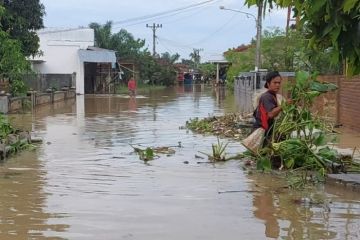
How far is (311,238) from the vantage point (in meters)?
5.68

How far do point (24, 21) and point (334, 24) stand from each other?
2643cm

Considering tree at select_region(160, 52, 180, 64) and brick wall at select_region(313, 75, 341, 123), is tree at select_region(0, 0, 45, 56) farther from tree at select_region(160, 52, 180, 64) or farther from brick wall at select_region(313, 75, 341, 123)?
tree at select_region(160, 52, 180, 64)

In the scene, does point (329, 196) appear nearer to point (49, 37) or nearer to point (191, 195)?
point (191, 195)

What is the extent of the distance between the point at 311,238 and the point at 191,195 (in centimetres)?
243

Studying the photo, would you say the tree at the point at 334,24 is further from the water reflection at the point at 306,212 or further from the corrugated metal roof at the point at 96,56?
the corrugated metal roof at the point at 96,56

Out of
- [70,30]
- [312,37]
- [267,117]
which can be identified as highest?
[70,30]

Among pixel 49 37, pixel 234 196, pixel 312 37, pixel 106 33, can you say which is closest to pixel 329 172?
pixel 234 196

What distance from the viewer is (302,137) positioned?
9.59 metres

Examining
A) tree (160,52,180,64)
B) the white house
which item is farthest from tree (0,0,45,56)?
tree (160,52,180,64)

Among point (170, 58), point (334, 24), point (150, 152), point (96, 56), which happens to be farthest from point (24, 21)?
point (170, 58)

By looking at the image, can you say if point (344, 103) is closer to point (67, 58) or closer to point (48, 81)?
point (48, 81)

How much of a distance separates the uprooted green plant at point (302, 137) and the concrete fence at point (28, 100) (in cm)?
1192

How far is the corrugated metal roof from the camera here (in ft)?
161

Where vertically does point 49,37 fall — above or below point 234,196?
above
